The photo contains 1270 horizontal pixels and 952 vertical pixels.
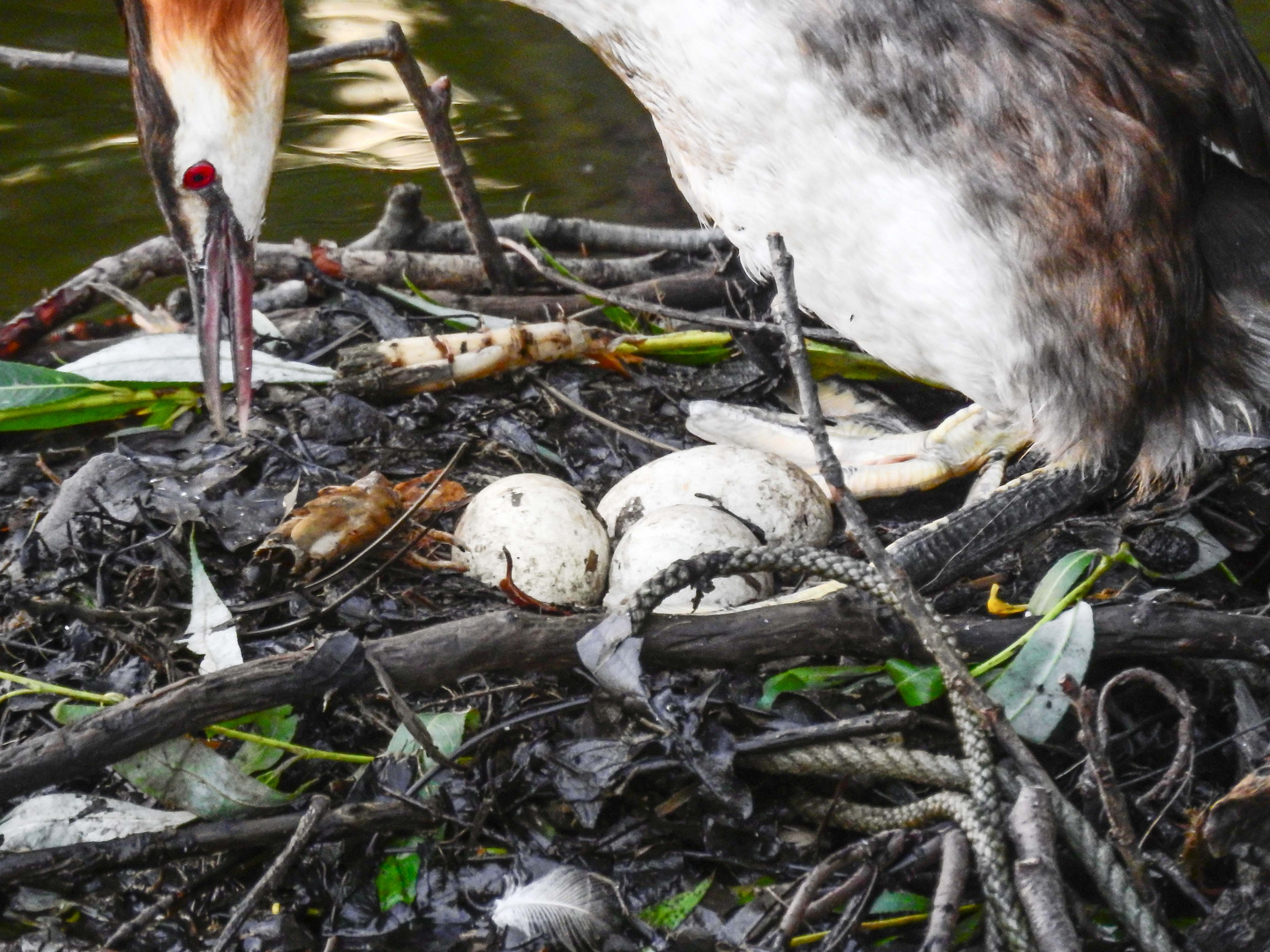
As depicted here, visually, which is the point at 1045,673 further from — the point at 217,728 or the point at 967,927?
the point at 217,728

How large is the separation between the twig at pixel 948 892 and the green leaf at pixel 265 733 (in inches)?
33.4

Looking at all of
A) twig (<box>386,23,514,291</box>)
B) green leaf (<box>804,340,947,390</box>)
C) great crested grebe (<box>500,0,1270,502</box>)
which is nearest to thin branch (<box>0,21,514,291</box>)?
twig (<box>386,23,514,291</box>)

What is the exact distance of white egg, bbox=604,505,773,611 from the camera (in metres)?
1.95

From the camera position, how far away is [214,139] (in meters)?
2.37

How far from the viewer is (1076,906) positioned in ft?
4.53

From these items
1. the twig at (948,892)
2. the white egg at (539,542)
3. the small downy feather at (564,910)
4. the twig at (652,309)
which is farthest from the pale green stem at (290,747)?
the twig at (652,309)

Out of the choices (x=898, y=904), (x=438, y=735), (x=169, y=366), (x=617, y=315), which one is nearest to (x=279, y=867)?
(x=438, y=735)

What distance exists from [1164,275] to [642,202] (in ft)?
6.41

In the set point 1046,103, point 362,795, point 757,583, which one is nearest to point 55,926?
point 362,795

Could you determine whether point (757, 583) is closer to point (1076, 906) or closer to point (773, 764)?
point (773, 764)

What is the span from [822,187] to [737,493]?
20.6 inches

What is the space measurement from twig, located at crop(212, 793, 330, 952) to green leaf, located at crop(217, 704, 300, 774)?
177 mm

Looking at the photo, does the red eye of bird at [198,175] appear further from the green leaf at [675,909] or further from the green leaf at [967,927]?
the green leaf at [967,927]

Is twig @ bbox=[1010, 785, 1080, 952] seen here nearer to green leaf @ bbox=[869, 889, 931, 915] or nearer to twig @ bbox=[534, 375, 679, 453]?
green leaf @ bbox=[869, 889, 931, 915]
